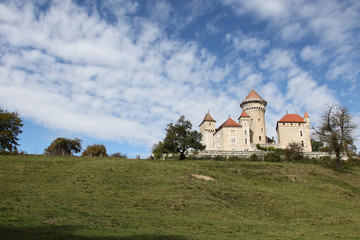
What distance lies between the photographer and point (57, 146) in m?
82.8

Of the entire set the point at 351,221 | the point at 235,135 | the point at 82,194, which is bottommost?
the point at 351,221

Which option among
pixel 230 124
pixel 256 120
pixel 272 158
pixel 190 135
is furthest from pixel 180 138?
pixel 256 120

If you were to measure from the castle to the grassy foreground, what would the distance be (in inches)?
1407

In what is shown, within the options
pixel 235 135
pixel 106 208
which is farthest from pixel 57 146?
pixel 106 208

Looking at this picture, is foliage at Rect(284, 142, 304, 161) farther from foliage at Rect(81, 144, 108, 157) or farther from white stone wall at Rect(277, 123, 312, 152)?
foliage at Rect(81, 144, 108, 157)

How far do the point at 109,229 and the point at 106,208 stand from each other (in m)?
6.02

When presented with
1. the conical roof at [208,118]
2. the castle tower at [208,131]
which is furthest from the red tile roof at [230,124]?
the castle tower at [208,131]

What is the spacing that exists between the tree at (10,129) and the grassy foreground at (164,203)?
14487 millimetres

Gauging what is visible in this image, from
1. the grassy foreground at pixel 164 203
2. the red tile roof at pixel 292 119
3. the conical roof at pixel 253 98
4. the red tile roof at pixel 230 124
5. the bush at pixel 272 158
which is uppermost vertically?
the conical roof at pixel 253 98

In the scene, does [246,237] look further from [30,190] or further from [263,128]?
[263,128]

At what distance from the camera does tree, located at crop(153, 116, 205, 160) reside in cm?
5494

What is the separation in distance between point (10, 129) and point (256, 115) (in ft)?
216

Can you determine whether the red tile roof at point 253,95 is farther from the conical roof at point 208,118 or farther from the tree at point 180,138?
the tree at point 180,138

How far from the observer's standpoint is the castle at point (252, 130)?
8131 centimetres
